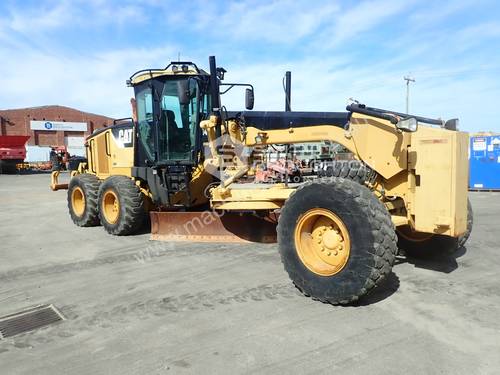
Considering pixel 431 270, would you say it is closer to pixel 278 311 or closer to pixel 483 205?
pixel 278 311

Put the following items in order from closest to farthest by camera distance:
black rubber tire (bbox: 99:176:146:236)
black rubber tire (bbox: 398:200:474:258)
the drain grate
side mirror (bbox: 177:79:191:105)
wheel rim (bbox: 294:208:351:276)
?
1. the drain grate
2. wheel rim (bbox: 294:208:351:276)
3. black rubber tire (bbox: 398:200:474:258)
4. side mirror (bbox: 177:79:191:105)
5. black rubber tire (bbox: 99:176:146:236)

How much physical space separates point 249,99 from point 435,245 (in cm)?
314

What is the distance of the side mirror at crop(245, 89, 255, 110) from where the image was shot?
19.9 ft

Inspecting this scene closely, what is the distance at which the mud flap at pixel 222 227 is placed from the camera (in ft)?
21.5

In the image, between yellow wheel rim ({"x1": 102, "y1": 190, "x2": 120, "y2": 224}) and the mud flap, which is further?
yellow wheel rim ({"x1": 102, "y1": 190, "x2": 120, "y2": 224})

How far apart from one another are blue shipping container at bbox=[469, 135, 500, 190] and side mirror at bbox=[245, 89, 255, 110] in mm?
12363

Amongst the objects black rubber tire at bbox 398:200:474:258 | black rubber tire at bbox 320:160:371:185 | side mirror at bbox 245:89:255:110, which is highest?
side mirror at bbox 245:89:255:110

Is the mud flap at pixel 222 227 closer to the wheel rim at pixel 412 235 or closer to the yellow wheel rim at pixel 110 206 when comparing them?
the yellow wheel rim at pixel 110 206

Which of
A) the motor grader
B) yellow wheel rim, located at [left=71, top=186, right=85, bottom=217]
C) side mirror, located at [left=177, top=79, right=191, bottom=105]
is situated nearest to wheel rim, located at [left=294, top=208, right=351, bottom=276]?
the motor grader

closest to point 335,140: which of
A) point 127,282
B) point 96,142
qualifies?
point 127,282

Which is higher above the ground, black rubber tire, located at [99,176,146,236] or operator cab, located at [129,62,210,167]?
operator cab, located at [129,62,210,167]

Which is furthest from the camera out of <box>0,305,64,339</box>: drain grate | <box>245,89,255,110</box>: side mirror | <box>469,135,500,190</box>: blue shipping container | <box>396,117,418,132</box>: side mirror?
<box>469,135,500,190</box>: blue shipping container

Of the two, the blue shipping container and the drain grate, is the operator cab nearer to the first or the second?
the drain grate

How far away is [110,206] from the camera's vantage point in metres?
8.07
